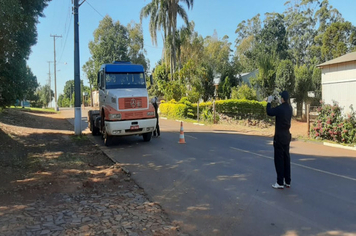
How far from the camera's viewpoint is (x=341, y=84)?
15.5 meters

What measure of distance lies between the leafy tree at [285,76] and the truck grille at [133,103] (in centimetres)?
2356

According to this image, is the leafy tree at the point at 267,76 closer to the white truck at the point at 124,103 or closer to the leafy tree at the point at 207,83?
the leafy tree at the point at 207,83

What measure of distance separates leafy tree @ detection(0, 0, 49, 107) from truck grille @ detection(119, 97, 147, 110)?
3.86m

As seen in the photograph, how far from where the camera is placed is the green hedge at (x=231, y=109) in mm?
25922

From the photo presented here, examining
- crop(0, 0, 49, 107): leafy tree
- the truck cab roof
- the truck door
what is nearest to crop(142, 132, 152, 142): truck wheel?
the truck door

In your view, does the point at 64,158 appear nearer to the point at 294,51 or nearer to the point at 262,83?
the point at 262,83

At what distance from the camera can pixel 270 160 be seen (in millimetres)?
9289

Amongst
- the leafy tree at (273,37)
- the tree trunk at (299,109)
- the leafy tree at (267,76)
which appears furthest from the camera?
the leafy tree at (273,37)

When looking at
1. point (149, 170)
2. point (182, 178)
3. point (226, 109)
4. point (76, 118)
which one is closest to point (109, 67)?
point (76, 118)

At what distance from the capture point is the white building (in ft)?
48.3

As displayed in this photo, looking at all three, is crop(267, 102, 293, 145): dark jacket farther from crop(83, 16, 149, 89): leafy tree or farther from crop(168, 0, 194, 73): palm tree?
crop(83, 16, 149, 89): leafy tree

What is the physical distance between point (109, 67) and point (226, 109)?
606 inches

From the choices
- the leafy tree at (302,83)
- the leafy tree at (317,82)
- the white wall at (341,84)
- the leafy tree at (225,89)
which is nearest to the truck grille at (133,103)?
the white wall at (341,84)

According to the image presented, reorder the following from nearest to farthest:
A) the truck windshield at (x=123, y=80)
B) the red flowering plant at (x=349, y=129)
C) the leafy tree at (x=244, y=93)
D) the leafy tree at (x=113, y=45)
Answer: the truck windshield at (x=123, y=80) < the red flowering plant at (x=349, y=129) < the leafy tree at (x=244, y=93) < the leafy tree at (x=113, y=45)
